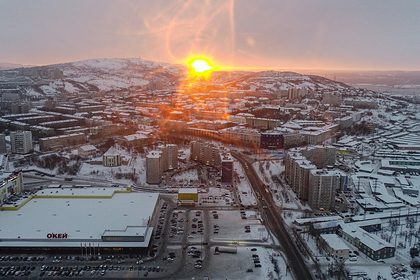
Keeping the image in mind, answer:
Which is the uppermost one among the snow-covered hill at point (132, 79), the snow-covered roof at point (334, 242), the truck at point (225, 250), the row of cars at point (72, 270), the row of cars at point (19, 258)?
the snow-covered hill at point (132, 79)

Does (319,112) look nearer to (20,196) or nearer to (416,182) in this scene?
(416,182)

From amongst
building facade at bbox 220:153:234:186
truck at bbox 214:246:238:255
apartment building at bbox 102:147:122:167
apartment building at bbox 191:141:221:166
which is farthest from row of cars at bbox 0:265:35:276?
apartment building at bbox 191:141:221:166

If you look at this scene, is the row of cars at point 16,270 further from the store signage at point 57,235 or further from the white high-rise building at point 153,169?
the white high-rise building at point 153,169

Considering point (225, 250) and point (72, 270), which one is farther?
point (225, 250)

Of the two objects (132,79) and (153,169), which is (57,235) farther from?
(132,79)

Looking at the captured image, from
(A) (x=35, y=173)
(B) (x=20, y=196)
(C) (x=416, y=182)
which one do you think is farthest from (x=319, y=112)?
(B) (x=20, y=196)

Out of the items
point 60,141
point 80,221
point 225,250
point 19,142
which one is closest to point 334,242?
point 225,250

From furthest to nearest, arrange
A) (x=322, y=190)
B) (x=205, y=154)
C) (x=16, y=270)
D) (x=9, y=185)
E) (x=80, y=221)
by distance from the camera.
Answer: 1. (x=205, y=154)
2. (x=9, y=185)
3. (x=322, y=190)
4. (x=80, y=221)
5. (x=16, y=270)

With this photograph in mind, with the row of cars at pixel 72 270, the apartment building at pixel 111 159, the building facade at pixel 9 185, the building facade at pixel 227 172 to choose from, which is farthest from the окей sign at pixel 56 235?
the apartment building at pixel 111 159
